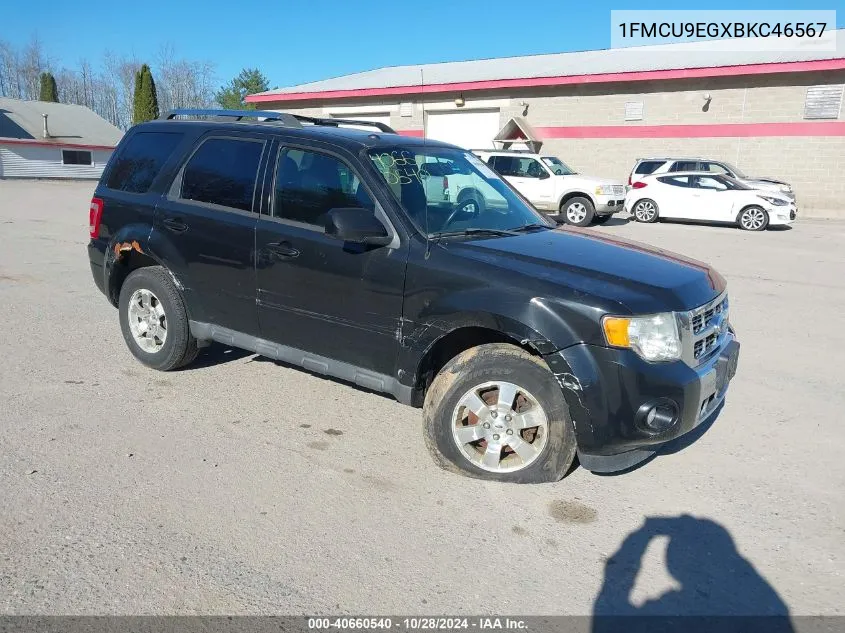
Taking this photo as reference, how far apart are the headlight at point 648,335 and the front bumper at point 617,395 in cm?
5

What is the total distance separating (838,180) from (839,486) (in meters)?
22.8

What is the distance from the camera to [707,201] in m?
18.5

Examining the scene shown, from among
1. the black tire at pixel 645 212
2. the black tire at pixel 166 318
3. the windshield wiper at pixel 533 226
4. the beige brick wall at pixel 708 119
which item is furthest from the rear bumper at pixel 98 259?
the beige brick wall at pixel 708 119

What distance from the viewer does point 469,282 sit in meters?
3.71

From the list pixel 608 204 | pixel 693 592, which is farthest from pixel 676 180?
pixel 693 592

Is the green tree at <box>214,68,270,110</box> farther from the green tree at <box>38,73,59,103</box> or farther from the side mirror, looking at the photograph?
the side mirror

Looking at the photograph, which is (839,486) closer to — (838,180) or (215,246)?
(215,246)

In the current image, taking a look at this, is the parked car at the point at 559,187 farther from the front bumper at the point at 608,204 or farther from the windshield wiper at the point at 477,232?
the windshield wiper at the point at 477,232

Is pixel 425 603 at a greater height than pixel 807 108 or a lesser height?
lesser

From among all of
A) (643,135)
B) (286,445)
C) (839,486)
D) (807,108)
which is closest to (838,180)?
(807,108)

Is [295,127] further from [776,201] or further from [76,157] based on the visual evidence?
[76,157]

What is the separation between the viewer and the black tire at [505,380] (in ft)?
11.7

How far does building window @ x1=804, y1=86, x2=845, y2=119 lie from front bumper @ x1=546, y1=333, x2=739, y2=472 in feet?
76.7

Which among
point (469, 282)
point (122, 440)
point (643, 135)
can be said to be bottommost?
point (122, 440)
